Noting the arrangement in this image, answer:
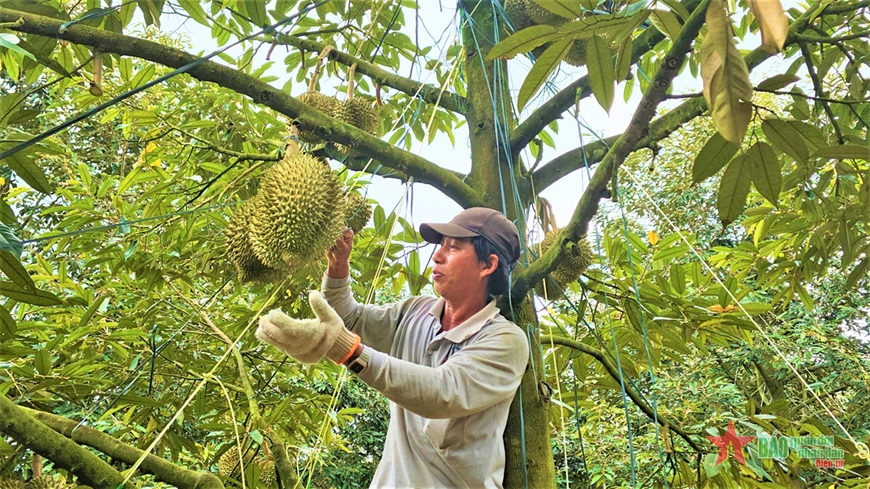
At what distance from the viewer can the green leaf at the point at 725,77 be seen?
1.62 ft

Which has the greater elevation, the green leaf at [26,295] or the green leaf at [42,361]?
the green leaf at [26,295]

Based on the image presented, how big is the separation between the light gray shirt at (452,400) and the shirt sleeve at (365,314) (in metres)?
0.01

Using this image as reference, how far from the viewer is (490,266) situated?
136 centimetres

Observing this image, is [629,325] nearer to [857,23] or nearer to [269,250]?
[857,23]

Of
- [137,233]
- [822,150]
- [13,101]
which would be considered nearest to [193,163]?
[137,233]

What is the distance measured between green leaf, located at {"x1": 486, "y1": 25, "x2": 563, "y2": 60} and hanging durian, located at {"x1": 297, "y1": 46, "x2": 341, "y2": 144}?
699mm

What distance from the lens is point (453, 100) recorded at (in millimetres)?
1707

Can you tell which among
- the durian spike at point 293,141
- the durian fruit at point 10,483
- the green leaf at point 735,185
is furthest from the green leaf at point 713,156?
the durian fruit at point 10,483

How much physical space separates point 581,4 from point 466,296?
77cm

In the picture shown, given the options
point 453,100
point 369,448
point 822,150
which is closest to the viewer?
point 822,150

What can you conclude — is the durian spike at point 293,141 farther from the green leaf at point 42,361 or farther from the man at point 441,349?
the green leaf at point 42,361

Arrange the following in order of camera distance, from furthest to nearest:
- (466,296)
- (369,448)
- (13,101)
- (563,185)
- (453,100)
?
(369,448) → (453,100) → (563,185) → (466,296) → (13,101)

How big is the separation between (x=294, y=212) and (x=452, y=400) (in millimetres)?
444

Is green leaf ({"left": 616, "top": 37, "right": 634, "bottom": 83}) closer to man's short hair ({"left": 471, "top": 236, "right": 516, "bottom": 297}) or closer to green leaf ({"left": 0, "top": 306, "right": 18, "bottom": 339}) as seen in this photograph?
man's short hair ({"left": 471, "top": 236, "right": 516, "bottom": 297})
